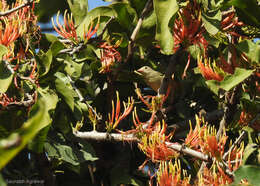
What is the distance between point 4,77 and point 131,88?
80 centimetres

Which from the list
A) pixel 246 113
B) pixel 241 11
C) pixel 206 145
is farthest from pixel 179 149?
pixel 241 11

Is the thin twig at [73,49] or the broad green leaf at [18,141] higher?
the broad green leaf at [18,141]

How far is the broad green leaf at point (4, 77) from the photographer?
4.22 feet

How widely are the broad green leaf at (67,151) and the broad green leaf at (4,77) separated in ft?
1.05

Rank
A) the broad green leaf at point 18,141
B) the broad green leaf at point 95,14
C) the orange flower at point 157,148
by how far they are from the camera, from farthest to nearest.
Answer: the broad green leaf at point 95,14
the orange flower at point 157,148
the broad green leaf at point 18,141

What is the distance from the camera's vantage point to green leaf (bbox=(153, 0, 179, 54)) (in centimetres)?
137

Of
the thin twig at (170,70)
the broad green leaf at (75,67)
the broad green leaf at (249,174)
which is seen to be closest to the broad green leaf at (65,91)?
the broad green leaf at (75,67)

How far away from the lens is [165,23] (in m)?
1.38

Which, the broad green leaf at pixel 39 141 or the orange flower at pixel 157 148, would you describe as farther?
the orange flower at pixel 157 148

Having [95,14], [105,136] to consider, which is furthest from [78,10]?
[105,136]

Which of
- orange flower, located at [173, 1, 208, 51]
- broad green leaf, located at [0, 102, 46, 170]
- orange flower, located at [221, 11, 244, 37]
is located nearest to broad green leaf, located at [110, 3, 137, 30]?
orange flower, located at [173, 1, 208, 51]

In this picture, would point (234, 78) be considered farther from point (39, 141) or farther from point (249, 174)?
point (39, 141)

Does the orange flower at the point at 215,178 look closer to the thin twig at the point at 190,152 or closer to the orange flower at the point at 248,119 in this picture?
the thin twig at the point at 190,152

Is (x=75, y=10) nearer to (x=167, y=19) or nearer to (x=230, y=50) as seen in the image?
(x=167, y=19)
